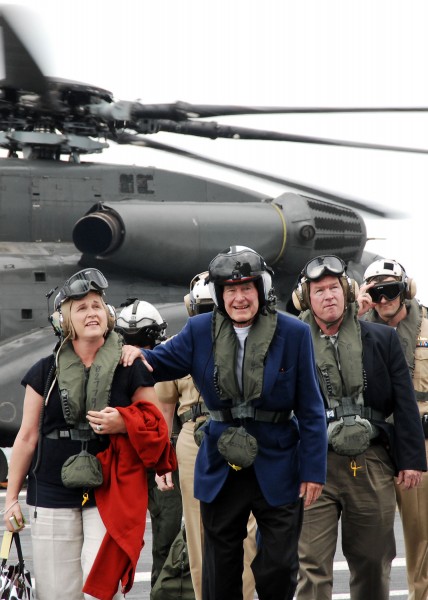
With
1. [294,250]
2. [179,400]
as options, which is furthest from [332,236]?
[179,400]

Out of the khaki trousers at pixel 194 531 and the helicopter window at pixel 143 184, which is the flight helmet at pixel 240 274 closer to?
the khaki trousers at pixel 194 531

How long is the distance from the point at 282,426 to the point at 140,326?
2628 millimetres

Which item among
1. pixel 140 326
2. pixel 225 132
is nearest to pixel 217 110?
pixel 225 132

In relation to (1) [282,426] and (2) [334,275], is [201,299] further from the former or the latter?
(1) [282,426]

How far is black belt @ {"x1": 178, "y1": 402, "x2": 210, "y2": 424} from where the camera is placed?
7.01m

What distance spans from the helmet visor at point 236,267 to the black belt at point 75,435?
916 millimetres

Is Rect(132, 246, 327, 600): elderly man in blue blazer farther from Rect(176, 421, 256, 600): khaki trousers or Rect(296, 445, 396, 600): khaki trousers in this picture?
Rect(176, 421, 256, 600): khaki trousers

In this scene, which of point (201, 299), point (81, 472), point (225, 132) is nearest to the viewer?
point (81, 472)

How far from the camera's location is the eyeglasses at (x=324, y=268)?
20.0ft

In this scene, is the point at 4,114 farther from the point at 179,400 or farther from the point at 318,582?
the point at 318,582

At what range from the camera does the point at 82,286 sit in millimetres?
5535

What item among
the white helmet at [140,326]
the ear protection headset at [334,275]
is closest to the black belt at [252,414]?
the ear protection headset at [334,275]

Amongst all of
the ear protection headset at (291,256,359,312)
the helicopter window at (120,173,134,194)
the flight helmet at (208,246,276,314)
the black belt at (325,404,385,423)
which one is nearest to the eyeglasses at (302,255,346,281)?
the ear protection headset at (291,256,359,312)

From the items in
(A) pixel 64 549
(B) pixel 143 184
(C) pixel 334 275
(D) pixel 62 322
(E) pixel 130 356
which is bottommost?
(A) pixel 64 549
